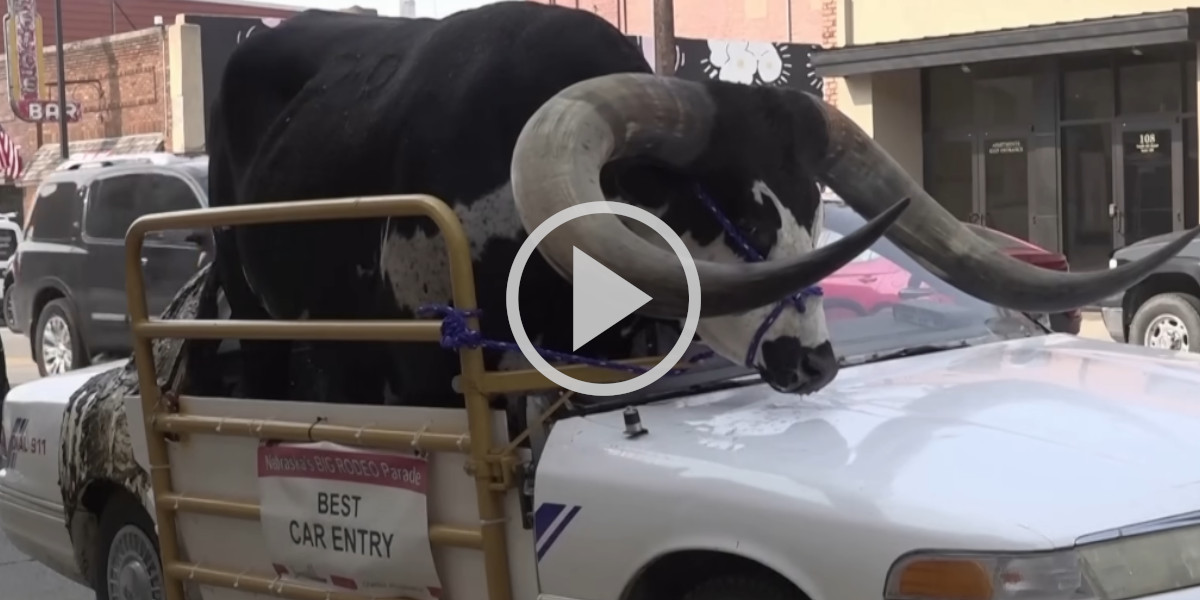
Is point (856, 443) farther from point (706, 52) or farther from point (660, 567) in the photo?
point (706, 52)

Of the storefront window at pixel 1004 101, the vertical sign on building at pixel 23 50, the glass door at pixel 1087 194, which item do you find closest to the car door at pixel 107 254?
the storefront window at pixel 1004 101

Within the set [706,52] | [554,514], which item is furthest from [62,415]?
[706,52]

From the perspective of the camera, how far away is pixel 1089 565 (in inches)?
121

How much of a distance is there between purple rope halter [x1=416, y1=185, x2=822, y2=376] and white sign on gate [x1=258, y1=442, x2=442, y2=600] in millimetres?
386

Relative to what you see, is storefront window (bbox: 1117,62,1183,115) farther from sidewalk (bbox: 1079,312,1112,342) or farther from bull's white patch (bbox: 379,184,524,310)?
bull's white patch (bbox: 379,184,524,310)

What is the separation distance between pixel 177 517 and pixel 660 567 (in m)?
2.06

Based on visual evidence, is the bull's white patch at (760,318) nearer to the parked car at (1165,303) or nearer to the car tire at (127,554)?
the car tire at (127,554)

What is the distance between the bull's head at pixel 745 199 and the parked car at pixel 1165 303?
9.03 m

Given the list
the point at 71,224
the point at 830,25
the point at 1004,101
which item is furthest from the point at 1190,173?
the point at 71,224

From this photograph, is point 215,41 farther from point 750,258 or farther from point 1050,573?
point 1050,573

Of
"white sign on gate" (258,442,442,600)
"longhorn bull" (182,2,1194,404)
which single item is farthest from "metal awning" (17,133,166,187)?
"white sign on gate" (258,442,442,600)

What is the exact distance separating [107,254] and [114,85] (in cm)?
1453

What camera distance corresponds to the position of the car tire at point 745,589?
3.37m

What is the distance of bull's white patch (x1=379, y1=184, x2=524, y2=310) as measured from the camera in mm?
4707
